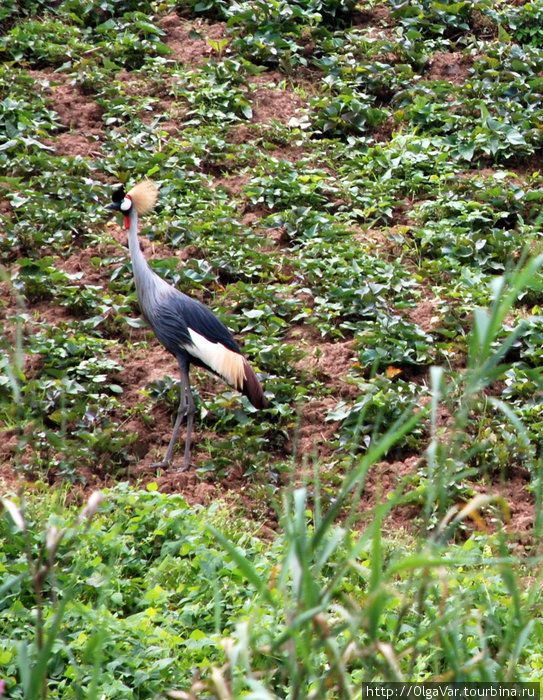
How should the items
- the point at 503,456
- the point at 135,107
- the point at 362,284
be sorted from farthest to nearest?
1. the point at 135,107
2. the point at 362,284
3. the point at 503,456

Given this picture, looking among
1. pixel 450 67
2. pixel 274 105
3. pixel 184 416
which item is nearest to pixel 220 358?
pixel 184 416

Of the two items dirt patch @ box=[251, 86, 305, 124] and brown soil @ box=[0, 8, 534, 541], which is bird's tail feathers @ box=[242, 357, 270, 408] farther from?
dirt patch @ box=[251, 86, 305, 124]

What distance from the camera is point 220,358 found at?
5602 millimetres

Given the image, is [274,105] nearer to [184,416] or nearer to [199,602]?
[184,416]

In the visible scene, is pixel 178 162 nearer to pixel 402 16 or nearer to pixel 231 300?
pixel 231 300

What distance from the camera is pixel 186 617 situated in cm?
373

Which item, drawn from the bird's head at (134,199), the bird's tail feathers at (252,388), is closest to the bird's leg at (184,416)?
the bird's tail feathers at (252,388)

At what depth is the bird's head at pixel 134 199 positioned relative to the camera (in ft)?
20.3

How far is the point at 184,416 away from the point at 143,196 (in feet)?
4.90

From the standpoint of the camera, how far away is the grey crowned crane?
5570 millimetres

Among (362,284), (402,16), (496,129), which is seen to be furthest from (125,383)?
(402,16)

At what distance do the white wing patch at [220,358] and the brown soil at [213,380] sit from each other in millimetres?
455

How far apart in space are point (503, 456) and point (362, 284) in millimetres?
1912

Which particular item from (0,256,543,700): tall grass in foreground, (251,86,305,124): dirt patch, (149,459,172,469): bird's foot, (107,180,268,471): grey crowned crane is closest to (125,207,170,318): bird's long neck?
(107,180,268,471): grey crowned crane
